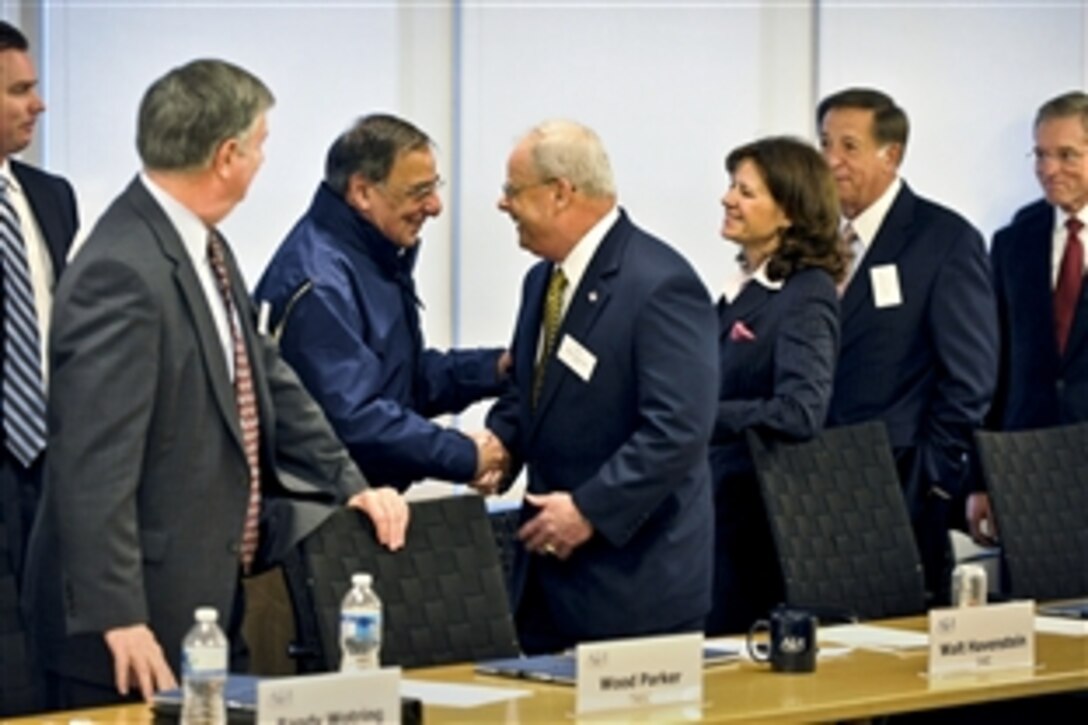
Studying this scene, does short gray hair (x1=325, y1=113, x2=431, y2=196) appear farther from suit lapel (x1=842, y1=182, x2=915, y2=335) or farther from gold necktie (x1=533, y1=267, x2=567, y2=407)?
suit lapel (x1=842, y1=182, x2=915, y2=335)

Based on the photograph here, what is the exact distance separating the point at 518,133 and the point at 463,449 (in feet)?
5.48

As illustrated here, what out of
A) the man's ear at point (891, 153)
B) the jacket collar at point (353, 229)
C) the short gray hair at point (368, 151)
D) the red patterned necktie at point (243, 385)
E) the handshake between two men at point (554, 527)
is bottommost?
the handshake between two men at point (554, 527)

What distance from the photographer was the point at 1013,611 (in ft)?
14.6

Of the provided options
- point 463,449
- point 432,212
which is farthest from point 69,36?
point 463,449

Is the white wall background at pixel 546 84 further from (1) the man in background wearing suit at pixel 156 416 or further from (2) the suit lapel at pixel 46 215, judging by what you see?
(1) the man in background wearing suit at pixel 156 416

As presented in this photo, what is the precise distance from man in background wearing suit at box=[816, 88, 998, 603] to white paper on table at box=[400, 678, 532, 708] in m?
2.52

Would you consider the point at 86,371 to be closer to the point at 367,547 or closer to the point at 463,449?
the point at 367,547

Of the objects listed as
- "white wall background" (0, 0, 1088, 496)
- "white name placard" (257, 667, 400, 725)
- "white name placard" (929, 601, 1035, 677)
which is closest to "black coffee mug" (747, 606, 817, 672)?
"white name placard" (929, 601, 1035, 677)

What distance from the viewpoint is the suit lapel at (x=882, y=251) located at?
6.49m

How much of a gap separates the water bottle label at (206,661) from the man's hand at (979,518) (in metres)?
3.86

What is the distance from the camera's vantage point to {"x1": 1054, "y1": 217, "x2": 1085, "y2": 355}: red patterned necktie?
7.00 meters

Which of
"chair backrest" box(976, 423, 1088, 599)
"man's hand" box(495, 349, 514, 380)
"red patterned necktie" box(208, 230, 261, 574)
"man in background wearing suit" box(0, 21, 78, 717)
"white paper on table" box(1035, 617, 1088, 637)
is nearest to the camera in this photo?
"red patterned necktie" box(208, 230, 261, 574)

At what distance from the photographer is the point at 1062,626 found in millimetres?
5000

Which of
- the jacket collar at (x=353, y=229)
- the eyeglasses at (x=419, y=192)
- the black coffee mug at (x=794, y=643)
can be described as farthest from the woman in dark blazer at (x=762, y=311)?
the black coffee mug at (x=794, y=643)
